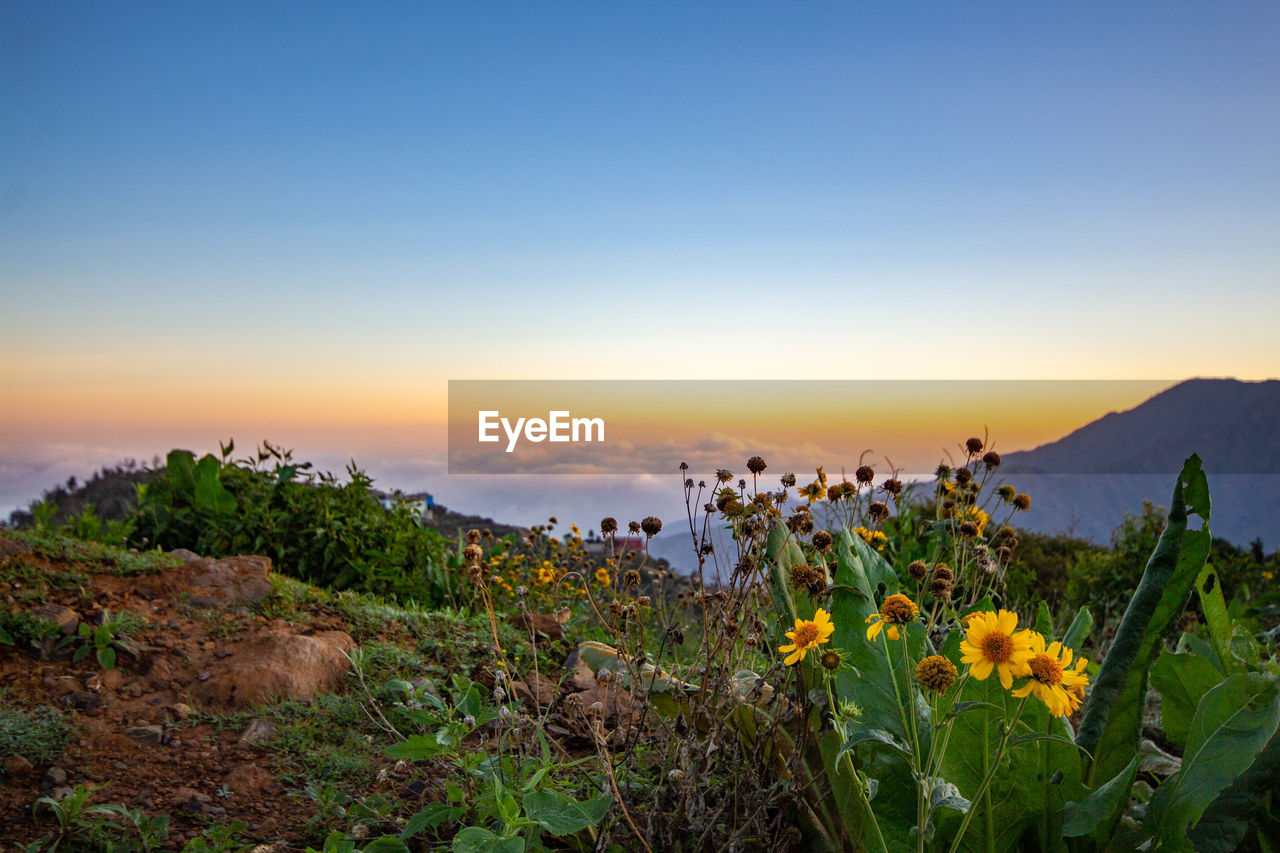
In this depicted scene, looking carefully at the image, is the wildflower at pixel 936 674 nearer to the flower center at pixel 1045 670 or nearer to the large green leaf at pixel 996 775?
the flower center at pixel 1045 670

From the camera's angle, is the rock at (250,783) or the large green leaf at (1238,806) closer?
the large green leaf at (1238,806)

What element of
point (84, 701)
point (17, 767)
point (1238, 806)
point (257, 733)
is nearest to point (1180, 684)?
point (1238, 806)

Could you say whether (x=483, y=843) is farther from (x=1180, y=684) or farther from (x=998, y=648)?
(x=1180, y=684)

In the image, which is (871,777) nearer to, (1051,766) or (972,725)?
(972,725)

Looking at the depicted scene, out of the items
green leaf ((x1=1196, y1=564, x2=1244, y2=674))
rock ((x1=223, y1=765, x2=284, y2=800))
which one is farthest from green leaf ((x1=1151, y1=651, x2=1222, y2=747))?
rock ((x1=223, y1=765, x2=284, y2=800))

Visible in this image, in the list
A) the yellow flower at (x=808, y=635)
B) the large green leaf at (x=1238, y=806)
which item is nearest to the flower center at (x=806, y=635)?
the yellow flower at (x=808, y=635)
